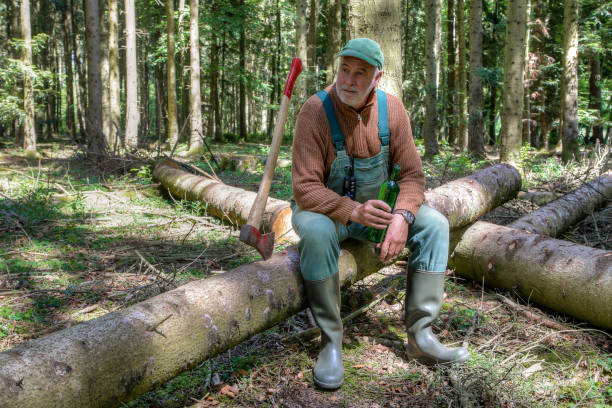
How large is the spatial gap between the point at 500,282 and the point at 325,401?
209 centimetres

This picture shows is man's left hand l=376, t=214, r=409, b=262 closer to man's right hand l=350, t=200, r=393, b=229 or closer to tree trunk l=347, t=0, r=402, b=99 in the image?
man's right hand l=350, t=200, r=393, b=229

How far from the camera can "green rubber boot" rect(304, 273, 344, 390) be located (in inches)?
95.6

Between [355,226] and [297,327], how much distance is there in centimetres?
89

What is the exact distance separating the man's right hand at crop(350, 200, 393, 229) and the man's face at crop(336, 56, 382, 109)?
0.67m

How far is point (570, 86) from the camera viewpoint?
993 centimetres

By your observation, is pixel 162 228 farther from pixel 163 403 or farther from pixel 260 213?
pixel 163 403

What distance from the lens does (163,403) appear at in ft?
7.33

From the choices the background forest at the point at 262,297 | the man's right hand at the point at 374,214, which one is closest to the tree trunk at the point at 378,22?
the background forest at the point at 262,297

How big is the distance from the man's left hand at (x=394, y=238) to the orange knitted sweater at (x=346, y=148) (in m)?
0.13

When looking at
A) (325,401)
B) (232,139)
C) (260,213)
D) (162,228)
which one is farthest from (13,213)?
(232,139)

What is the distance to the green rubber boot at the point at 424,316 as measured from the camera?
2.56 m

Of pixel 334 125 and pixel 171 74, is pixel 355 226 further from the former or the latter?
pixel 171 74

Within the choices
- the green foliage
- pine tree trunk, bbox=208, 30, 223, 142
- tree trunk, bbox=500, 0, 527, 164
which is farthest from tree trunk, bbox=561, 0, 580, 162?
the green foliage

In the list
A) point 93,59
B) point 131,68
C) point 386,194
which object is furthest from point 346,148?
point 131,68
